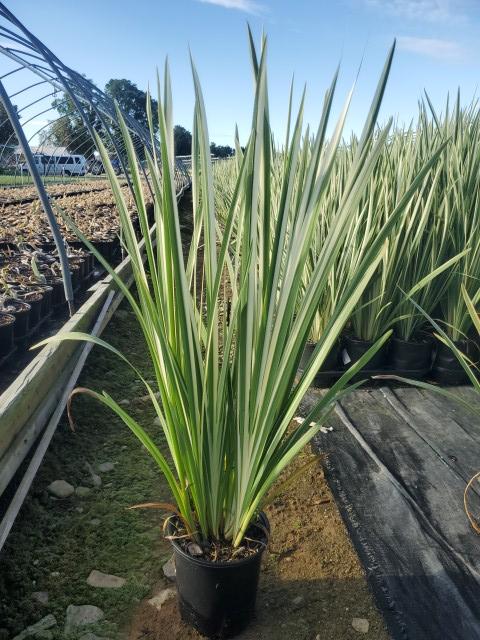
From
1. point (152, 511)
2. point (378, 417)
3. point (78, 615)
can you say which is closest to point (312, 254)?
point (378, 417)

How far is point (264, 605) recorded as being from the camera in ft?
3.56

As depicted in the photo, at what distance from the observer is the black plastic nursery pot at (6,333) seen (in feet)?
6.82

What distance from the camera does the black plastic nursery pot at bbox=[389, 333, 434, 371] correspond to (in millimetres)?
2197

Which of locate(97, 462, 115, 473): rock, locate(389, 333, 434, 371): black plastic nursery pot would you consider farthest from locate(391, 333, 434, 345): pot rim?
locate(97, 462, 115, 473): rock

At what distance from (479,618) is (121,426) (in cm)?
120

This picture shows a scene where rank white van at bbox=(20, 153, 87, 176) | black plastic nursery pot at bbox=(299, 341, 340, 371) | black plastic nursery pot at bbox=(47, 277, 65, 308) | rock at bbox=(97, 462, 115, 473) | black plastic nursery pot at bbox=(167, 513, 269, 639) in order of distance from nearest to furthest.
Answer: black plastic nursery pot at bbox=(167, 513, 269, 639) → rock at bbox=(97, 462, 115, 473) → black plastic nursery pot at bbox=(299, 341, 340, 371) → black plastic nursery pot at bbox=(47, 277, 65, 308) → white van at bbox=(20, 153, 87, 176)

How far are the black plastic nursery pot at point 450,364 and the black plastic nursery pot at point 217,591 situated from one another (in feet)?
4.72

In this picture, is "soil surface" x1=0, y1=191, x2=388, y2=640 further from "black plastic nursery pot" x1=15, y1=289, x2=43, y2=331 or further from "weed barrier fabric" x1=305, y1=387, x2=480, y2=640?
"black plastic nursery pot" x1=15, y1=289, x2=43, y2=331

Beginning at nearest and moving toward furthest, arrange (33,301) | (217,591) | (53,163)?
(217,591), (33,301), (53,163)

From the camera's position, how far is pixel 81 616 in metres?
1.06

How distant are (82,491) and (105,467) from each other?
13 cm

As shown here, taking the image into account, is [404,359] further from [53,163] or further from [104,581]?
[53,163]

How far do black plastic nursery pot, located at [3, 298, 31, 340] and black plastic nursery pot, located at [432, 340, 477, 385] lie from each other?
178 centimetres

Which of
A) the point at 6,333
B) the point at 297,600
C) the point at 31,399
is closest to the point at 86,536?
the point at 31,399
